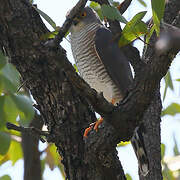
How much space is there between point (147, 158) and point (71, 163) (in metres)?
0.85

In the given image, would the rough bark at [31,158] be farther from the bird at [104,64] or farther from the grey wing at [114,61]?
the grey wing at [114,61]

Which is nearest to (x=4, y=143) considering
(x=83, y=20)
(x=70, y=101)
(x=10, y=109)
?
(x=10, y=109)

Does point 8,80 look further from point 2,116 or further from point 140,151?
point 140,151

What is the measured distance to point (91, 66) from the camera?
140 inches

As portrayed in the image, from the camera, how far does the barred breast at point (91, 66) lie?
3434 millimetres

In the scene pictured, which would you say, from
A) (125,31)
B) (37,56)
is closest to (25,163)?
(37,56)

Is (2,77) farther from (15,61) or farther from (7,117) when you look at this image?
(15,61)

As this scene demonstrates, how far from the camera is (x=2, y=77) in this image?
1104mm

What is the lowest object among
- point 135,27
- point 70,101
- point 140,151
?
point 140,151

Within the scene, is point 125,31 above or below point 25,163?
above

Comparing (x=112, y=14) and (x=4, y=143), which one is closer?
(x=4, y=143)

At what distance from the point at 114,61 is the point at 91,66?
0.23 metres

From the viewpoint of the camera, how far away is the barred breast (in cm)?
343

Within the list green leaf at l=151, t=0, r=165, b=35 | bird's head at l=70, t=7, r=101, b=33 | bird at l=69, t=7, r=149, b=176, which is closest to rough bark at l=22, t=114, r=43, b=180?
bird at l=69, t=7, r=149, b=176
